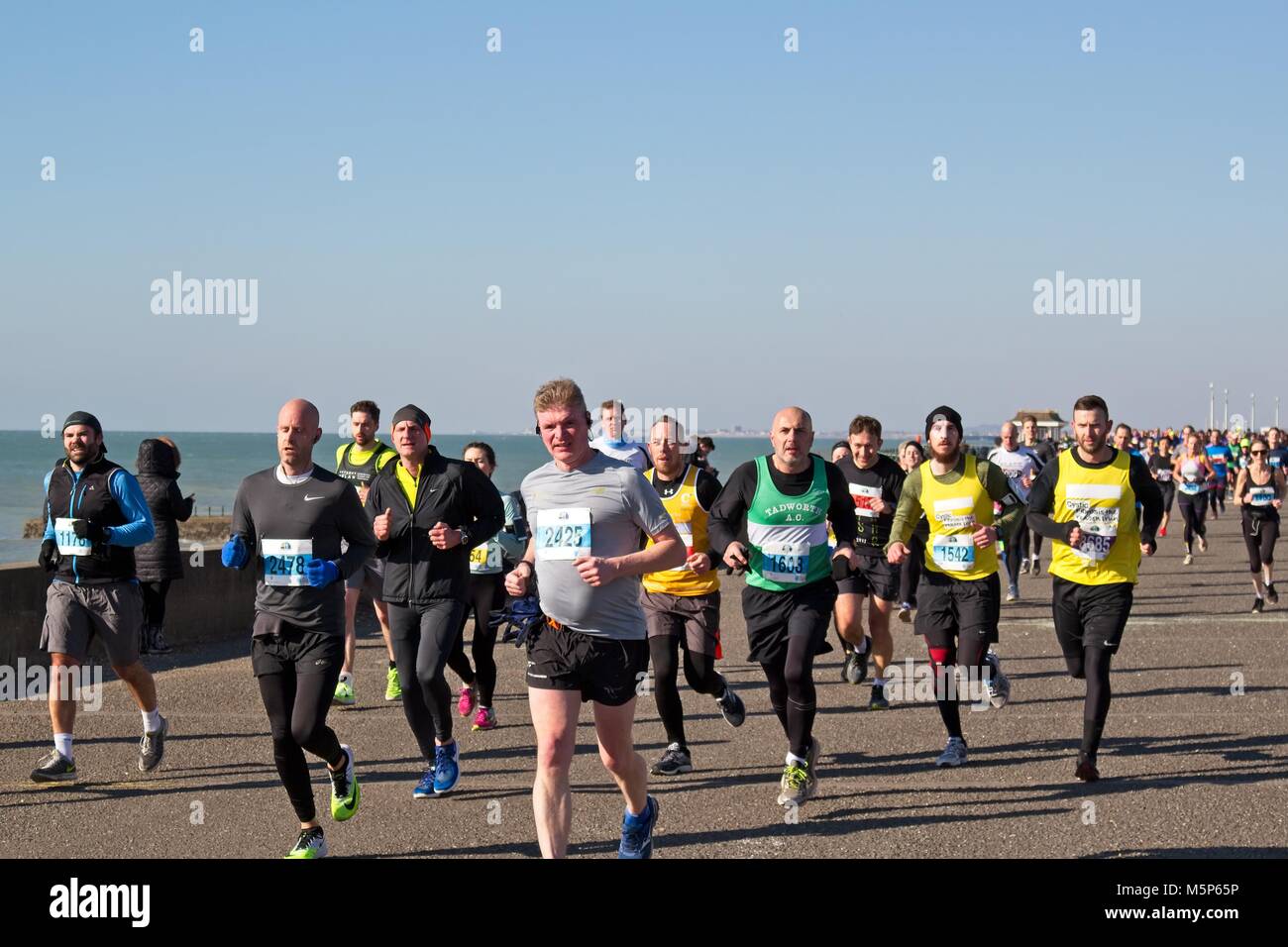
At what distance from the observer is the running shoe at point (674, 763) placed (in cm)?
838

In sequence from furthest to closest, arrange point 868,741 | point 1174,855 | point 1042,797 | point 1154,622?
point 1154,622 → point 868,741 → point 1042,797 → point 1174,855

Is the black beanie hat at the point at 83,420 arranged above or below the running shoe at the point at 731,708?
above

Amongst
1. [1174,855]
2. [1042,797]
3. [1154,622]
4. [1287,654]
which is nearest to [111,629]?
[1042,797]

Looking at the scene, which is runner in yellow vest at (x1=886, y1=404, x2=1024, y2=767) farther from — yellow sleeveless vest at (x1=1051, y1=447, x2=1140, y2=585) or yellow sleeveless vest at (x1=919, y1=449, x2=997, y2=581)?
yellow sleeveless vest at (x1=1051, y1=447, x2=1140, y2=585)

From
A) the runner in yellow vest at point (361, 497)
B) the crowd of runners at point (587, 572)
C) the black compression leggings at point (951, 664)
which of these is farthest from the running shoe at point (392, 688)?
the black compression leggings at point (951, 664)

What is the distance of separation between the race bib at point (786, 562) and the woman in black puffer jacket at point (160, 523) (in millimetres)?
6647

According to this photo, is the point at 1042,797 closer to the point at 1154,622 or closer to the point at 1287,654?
the point at 1287,654

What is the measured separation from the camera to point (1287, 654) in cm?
1292

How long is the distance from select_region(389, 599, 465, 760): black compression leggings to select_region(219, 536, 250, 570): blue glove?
1337mm

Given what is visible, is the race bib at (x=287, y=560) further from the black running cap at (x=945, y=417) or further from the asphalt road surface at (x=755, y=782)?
the black running cap at (x=945, y=417)

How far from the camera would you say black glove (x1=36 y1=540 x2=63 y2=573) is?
8500mm

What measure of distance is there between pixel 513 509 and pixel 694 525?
223cm

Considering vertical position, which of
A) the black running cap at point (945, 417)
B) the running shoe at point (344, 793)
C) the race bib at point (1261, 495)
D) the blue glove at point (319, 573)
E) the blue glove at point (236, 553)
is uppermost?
the black running cap at point (945, 417)
